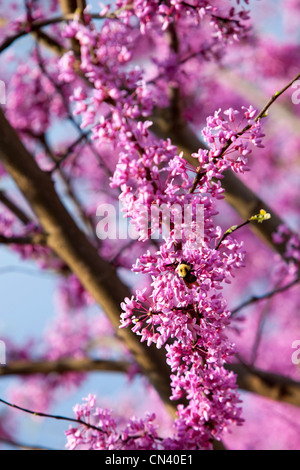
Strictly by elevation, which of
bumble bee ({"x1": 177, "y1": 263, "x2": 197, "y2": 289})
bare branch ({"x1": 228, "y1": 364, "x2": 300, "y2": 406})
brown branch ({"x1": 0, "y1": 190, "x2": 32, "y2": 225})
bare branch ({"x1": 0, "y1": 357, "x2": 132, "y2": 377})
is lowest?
bumble bee ({"x1": 177, "y1": 263, "x2": 197, "y2": 289})

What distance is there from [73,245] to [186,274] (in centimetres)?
139

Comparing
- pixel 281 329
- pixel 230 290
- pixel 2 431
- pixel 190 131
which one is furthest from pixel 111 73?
pixel 230 290

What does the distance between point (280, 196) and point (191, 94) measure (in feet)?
14.1

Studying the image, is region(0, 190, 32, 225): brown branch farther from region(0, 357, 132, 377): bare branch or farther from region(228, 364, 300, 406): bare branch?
region(228, 364, 300, 406): bare branch

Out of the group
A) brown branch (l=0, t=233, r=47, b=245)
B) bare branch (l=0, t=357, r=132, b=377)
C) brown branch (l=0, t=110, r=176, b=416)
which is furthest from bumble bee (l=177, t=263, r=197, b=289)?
bare branch (l=0, t=357, r=132, b=377)

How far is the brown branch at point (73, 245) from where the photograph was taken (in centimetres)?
261

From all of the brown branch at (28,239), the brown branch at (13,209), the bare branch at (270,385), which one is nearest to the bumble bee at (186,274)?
the brown branch at (28,239)

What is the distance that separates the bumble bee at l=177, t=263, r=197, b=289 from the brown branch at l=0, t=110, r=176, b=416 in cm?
104

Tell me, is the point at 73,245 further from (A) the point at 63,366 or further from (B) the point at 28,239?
(A) the point at 63,366

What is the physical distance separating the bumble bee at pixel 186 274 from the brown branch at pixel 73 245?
104cm

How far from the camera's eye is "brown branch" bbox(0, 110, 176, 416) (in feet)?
8.57

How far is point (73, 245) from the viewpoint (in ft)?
9.45

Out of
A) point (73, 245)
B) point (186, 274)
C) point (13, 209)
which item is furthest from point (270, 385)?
point (13, 209)

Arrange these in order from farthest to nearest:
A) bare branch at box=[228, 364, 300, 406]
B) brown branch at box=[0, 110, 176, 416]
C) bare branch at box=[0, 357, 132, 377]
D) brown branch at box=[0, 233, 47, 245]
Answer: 1. bare branch at box=[0, 357, 132, 377]
2. bare branch at box=[228, 364, 300, 406]
3. brown branch at box=[0, 233, 47, 245]
4. brown branch at box=[0, 110, 176, 416]
